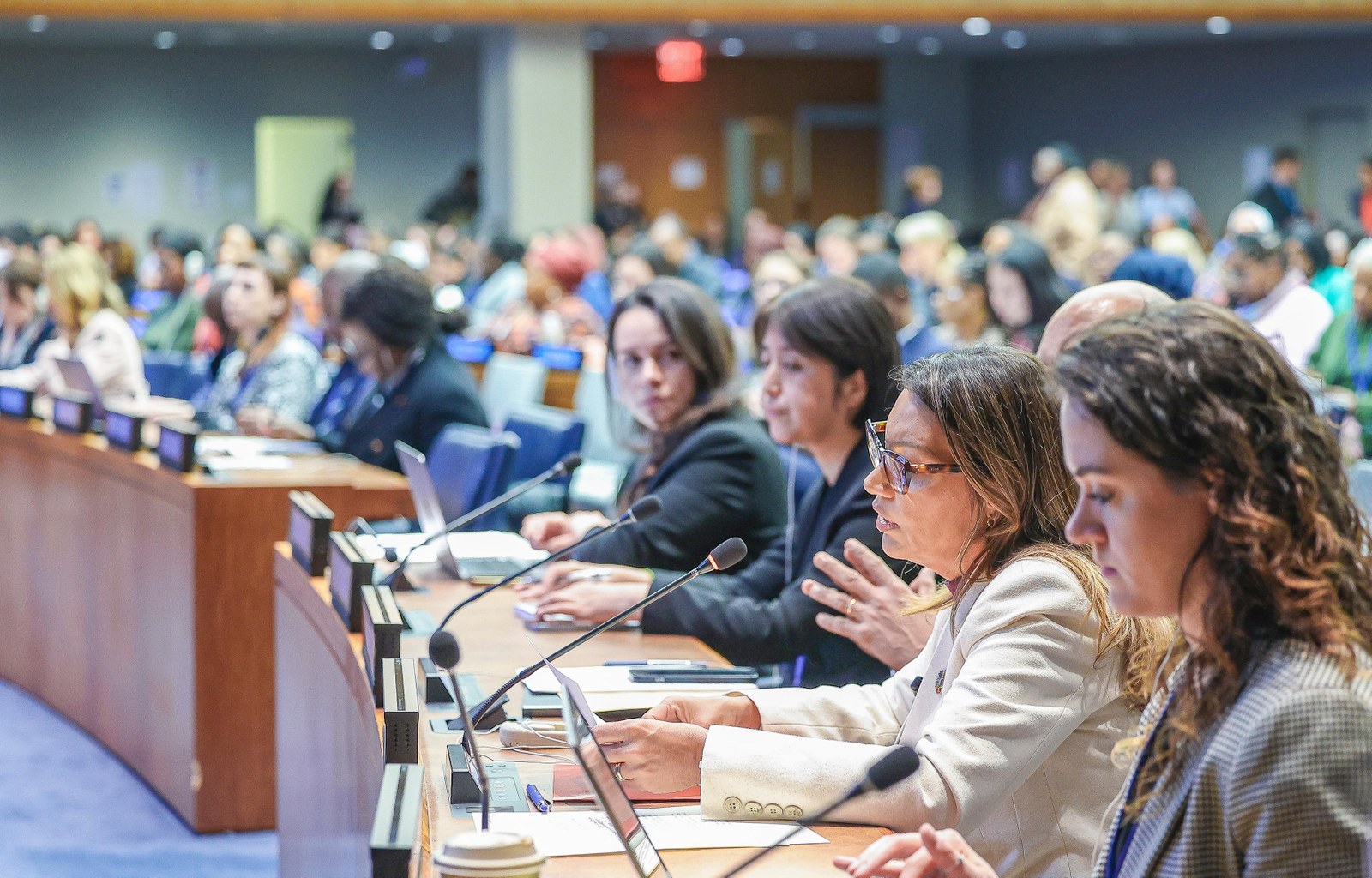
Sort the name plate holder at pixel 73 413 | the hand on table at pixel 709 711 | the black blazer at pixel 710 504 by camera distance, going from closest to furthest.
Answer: the hand on table at pixel 709 711 < the black blazer at pixel 710 504 < the name plate holder at pixel 73 413

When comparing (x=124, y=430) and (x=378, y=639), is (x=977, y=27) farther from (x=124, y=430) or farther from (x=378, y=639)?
(x=378, y=639)

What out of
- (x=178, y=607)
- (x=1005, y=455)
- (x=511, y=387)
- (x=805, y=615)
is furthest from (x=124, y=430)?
(x=1005, y=455)

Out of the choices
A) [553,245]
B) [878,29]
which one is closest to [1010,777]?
[553,245]

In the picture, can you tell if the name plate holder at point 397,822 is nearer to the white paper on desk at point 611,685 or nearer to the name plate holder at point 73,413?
the white paper on desk at point 611,685

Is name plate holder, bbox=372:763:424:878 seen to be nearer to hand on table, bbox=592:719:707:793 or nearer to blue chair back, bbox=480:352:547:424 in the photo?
hand on table, bbox=592:719:707:793

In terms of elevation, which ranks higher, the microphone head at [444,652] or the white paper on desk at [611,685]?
the microphone head at [444,652]

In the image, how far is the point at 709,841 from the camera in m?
1.67

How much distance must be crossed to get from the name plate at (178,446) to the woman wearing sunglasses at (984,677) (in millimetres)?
2465

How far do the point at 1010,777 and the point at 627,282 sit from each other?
8.18 metres

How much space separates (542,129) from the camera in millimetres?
12469

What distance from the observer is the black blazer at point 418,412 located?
4.77 m

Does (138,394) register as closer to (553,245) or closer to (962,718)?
(553,245)

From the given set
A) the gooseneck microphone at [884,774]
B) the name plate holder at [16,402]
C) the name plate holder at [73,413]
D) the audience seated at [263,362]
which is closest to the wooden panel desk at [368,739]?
the gooseneck microphone at [884,774]

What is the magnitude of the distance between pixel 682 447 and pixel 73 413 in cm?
249
